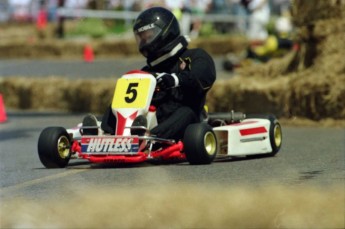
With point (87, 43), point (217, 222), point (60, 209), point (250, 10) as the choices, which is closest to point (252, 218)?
point (217, 222)

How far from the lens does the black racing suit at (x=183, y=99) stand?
8.88 m

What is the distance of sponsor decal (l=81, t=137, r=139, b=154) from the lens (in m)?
8.48

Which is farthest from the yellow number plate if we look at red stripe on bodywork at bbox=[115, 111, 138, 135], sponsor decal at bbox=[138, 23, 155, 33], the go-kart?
sponsor decal at bbox=[138, 23, 155, 33]

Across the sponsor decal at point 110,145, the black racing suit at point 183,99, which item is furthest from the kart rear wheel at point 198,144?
the sponsor decal at point 110,145

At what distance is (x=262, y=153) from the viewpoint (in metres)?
9.59

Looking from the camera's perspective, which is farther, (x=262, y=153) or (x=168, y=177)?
(x=262, y=153)

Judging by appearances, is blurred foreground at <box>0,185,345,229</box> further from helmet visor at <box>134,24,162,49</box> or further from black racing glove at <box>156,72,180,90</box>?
helmet visor at <box>134,24,162,49</box>

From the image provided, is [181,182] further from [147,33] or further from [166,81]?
[147,33]

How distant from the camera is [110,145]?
28.0ft

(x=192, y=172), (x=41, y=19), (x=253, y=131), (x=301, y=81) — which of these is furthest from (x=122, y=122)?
(x=41, y=19)

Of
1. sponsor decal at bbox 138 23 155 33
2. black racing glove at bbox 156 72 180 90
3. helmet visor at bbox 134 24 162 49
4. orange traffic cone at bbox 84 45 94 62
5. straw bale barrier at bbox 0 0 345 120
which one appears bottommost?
orange traffic cone at bbox 84 45 94 62

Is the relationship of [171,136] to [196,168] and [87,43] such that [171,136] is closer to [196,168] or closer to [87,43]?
[196,168]

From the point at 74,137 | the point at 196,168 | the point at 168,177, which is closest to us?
the point at 168,177

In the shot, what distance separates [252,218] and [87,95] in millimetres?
11705
